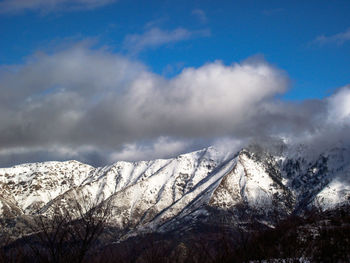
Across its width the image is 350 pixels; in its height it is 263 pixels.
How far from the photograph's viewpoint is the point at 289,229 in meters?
56.9

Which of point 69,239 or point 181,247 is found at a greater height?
point 69,239

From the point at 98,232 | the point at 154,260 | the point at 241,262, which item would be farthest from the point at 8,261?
the point at 241,262

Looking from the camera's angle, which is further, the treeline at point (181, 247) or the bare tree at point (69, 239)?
the treeline at point (181, 247)

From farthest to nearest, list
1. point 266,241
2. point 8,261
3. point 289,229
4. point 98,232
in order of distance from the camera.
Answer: point 289,229 < point 266,241 < point 8,261 < point 98,232

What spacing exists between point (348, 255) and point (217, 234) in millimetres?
13708

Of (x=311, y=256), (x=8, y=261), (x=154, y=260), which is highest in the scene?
(x=8, y=261)

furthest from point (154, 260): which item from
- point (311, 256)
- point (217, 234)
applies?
point (311, 256)

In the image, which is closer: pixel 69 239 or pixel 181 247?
pixel 69 239

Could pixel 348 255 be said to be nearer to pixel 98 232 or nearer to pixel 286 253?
pixel 286 253

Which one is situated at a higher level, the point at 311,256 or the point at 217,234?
the point at 217,234

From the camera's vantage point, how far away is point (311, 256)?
131ft

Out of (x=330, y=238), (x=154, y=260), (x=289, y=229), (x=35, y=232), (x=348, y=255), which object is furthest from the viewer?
(x=289, y=229)

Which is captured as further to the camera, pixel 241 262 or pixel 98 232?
pixel 241 262

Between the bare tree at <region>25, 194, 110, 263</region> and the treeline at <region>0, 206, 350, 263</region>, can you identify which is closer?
the bare tree at <region>25, 194, 110, 263</region>
